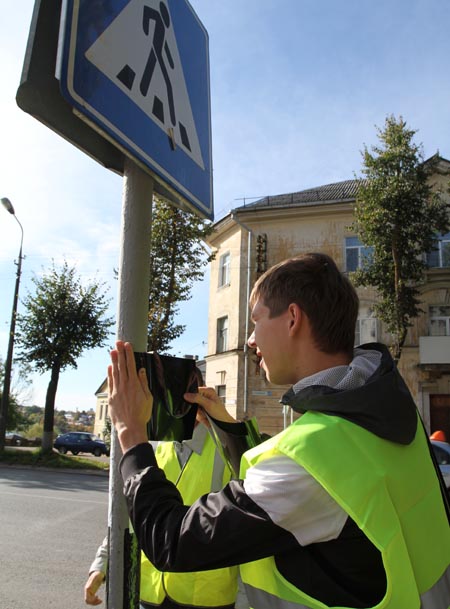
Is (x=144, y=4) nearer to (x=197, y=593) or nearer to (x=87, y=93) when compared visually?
(x=87, y=93)

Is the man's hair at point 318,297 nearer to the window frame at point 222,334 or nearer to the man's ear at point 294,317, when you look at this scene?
the man's ear at point 294,317

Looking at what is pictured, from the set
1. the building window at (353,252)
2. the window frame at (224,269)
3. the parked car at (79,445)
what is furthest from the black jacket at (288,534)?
the parked car at (79,445)

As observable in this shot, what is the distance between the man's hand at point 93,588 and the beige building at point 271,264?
61.5ft

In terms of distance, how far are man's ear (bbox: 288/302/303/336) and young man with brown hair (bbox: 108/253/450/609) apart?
0.15 m

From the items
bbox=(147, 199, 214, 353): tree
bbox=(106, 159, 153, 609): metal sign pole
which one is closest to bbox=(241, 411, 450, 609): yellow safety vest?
bbox=(106, 159, 153, 609): metal sign pole

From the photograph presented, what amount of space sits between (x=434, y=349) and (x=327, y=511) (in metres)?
20.3

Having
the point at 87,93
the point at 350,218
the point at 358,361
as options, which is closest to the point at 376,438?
the point at 358,361

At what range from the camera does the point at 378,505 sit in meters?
1.04

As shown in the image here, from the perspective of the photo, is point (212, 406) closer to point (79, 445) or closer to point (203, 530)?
point (203, 530)

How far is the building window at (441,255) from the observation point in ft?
69.8

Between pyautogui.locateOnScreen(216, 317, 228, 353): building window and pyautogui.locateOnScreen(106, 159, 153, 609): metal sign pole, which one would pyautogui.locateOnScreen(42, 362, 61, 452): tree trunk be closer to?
pyautogui.locateOnScreen(216, 317, 228, 353): building window

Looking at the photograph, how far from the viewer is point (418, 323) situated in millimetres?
20875

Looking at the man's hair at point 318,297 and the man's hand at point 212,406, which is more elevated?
the man's hair at point 318,297

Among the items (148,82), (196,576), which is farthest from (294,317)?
(196,576)
